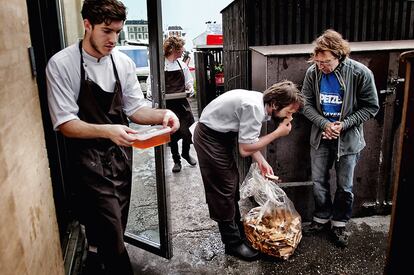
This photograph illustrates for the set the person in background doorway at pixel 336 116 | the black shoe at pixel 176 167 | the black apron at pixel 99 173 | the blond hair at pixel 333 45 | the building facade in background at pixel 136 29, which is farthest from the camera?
the black shoe at pixel 176 167

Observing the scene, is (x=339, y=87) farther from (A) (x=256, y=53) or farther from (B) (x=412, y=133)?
(B) (x=412, y=133)

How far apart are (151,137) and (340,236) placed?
103 inches

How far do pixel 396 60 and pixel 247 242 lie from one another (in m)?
2.61

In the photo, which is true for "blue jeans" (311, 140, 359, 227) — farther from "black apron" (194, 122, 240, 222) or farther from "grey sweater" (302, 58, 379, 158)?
"black apron" (194, 122, 240, 222)

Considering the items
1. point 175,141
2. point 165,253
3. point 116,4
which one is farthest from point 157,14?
point 175,141

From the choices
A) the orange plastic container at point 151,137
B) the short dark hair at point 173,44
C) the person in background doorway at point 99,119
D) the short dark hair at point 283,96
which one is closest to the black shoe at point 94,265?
the person in background doorway at point 99,119

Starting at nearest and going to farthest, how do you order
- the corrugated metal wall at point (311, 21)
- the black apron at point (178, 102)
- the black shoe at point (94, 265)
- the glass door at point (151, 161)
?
the black shoe at point (94, 265)
the glass door at point (151, 161)
the corrugated metal wall at point (311, 21)
the black apron at point (178, 102)

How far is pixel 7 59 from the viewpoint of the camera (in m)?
1.74

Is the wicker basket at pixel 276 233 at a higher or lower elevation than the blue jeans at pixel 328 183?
lower

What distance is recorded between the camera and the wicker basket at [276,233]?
3.74m

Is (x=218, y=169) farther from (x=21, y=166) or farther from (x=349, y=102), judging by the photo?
(x=21, y=166)

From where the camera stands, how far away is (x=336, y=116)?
3881mm

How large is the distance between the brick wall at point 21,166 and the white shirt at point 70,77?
0.73 feet

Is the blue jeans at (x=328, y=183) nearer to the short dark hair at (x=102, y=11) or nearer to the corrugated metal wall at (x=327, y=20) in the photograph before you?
the corrugated metal wall at (x=327, y=20)
